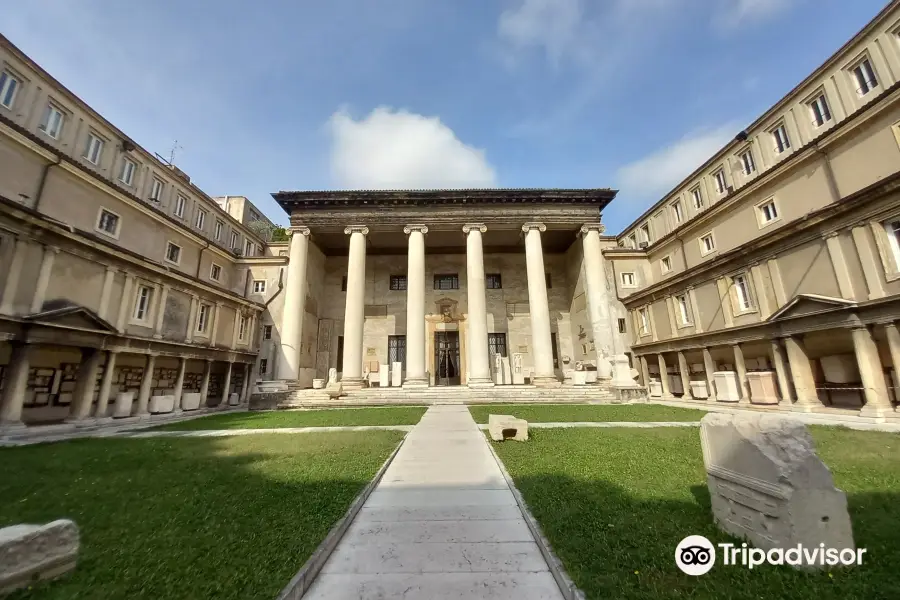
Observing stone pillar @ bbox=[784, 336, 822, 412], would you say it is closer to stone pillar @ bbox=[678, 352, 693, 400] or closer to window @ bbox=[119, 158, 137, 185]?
stone pillar @ bbox=[678, 352, 693, 400]

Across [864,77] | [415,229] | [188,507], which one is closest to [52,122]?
[415,229]

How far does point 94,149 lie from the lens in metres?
19.2

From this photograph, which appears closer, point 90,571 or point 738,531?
point 90,571

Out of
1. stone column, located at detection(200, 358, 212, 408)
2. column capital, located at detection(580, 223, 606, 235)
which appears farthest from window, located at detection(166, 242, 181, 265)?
column capital, located at detection(580, 223, 606, 235)

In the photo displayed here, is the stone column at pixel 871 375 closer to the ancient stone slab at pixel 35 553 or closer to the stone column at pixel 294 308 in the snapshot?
the ancient stone slab at pixel 35 553

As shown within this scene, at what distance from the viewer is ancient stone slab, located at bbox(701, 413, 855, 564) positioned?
115 inches

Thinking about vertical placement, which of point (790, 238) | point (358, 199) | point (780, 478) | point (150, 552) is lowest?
point (150, 552)

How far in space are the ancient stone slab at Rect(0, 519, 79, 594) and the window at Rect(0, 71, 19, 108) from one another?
73.1ft

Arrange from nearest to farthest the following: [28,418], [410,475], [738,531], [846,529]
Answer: [846,529] → [738,531] → [410,475] → [28,418]

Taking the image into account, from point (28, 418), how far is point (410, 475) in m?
16.7

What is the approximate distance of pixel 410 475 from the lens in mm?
5926

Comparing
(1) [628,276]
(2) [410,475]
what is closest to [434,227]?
(1) [628,276]

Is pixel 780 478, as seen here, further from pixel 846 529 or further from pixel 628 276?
pixel 628 276

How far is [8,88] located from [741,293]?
3476 cm
